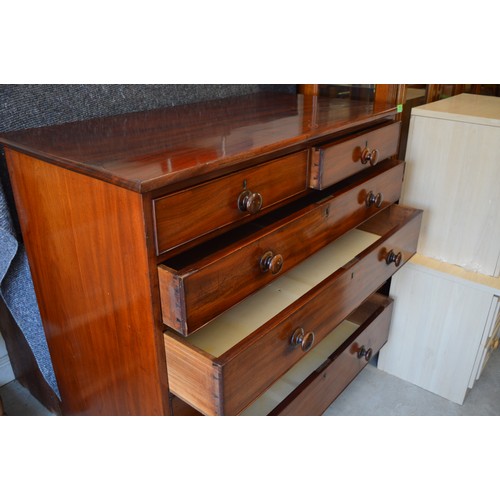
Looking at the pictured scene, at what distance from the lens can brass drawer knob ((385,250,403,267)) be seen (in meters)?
1.12

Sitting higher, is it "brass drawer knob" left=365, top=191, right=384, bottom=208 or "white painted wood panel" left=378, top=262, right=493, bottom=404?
"brass drawer knob" left=365, top=191, right=384, bottom=208

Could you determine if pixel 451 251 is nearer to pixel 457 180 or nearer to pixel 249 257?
pixel 457 180

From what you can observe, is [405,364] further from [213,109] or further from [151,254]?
[151,254]

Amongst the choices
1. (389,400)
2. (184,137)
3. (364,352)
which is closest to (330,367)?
(364,352)

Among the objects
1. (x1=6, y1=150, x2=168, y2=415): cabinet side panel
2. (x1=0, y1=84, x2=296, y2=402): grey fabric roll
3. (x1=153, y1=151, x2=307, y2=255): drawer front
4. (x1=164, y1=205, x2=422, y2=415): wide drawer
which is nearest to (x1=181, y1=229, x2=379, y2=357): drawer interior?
(x1=164, y1=205, x2=422, y2=415): wide drawer

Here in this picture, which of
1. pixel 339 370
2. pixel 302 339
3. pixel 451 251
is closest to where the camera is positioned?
pixel 302 339

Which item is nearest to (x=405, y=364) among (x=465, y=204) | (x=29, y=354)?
(x=465, y=204)

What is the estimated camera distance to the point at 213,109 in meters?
1.11

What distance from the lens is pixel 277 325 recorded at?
30.6 inches

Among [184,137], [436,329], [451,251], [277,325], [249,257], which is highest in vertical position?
[184,137]

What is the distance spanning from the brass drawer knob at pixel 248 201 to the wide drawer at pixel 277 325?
0.60 feet

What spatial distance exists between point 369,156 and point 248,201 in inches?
16.3

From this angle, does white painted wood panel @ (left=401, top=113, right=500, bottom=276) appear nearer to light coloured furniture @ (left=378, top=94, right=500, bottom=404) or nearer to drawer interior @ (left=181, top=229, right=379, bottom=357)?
light coloured furniture @ (left=378, top=94, right=500, bottom=404)

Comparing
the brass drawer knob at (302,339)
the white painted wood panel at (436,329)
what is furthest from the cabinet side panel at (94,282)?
the white painted wood panel at (436,329)
